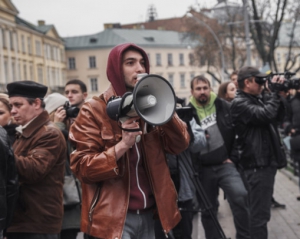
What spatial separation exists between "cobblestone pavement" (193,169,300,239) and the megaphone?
4.72 meters

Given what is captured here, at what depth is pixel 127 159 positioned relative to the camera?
3.82 meters

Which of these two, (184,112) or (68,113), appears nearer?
(184,112)

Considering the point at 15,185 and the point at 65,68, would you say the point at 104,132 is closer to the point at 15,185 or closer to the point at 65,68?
the point at 15,185

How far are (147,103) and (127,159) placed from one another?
1.48 ft

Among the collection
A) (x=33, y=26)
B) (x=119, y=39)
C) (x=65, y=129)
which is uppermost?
(x=33, y=26)

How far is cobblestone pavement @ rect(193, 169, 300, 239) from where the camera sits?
8125 millimetres

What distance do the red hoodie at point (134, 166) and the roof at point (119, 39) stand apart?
8311cm

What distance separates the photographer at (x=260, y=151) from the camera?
20.4 feet

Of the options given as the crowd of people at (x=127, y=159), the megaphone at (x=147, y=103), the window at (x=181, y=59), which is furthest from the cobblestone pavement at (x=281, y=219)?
the window at (x=181, y=59)

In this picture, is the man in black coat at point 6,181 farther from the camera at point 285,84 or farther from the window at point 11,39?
the window at point 11,39

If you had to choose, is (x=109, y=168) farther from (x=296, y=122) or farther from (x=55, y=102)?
(x=296, y=122)

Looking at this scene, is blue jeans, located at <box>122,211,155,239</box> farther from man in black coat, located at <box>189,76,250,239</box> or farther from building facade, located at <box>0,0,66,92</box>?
building facade, located at <box>0,0,66,92</box>

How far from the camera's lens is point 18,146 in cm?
507

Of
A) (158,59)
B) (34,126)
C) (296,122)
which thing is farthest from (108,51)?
(34,126)
